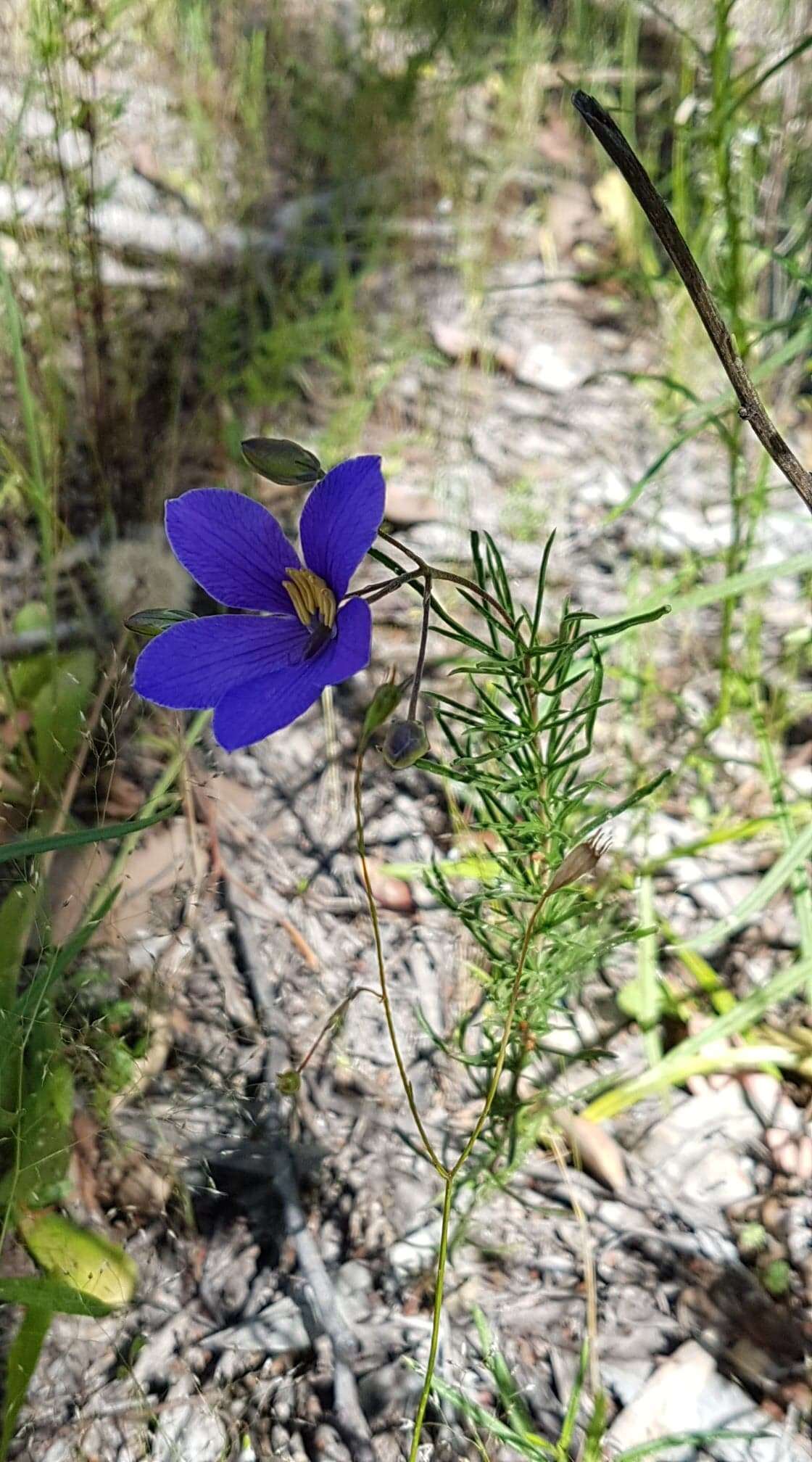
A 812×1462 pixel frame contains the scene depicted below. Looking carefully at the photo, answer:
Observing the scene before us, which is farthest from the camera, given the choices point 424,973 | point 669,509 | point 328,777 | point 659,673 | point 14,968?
point 669,509

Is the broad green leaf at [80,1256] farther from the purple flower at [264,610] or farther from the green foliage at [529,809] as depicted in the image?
the purple flower at [264,610]

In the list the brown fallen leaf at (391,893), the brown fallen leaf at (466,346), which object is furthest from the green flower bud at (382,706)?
the brown fallen leaf at (466,346)

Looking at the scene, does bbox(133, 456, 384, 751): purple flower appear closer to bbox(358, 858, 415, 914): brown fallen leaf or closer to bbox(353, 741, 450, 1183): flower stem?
bbox(353, 741, 450, 1183): flower stem

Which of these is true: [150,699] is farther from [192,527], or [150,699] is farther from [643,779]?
[643,779]

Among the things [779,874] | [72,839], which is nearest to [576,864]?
[72,839]

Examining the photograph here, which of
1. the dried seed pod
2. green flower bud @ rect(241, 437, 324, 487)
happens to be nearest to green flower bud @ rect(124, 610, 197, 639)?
green flower bud @ rect(241, 437, 324, 487)

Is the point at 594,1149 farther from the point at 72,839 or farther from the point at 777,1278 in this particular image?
the point at 72,839

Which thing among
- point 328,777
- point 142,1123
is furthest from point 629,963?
point 142,1123
